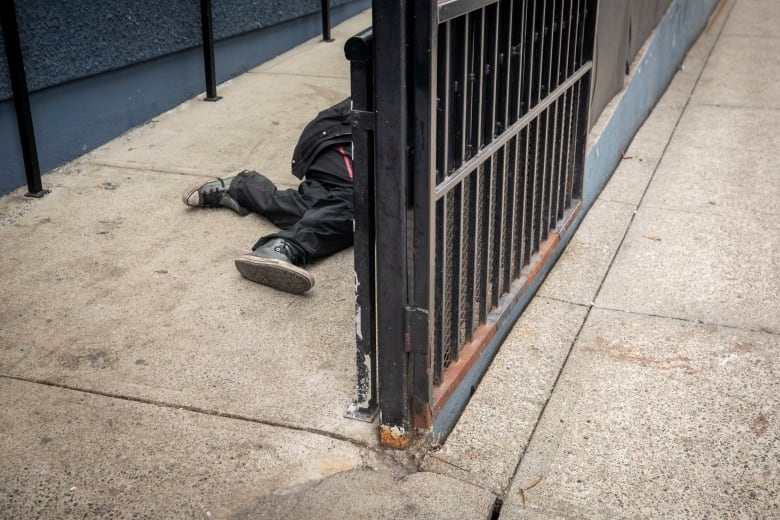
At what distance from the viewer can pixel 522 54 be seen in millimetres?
3176

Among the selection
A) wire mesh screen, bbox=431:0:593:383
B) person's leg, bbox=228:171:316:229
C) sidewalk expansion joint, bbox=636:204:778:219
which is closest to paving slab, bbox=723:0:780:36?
sidewalk expansion joint, bbox=636:204:778:219

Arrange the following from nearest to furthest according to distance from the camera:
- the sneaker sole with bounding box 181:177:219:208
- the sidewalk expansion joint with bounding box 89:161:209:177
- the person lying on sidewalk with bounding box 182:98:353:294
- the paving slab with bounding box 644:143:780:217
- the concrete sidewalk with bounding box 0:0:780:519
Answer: the concrete sidewalk with bounding box 0:0:780:519, the person lying on sidewalk with bounding box 182:98:353:294, the sneaker sole with bounding box 181:177:219:208, the paving slab with bounding box 644:143:780:217, the sidewalk expansion joint with bounding box 89:161:209:177

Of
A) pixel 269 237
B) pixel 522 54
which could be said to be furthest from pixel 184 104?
pixel 522 54

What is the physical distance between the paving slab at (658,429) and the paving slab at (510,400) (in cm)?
5

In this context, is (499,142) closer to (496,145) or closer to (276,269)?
(496,145)

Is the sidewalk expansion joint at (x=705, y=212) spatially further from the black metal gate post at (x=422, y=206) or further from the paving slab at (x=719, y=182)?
the black metal gate post at (x=422, y=206)

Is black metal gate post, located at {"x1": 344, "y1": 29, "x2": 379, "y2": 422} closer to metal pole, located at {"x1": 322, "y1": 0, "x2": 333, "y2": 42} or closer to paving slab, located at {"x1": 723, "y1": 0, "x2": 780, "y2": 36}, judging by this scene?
metal pole, located at {"x1": 322, "y1": 0, "x2": 333, "y2": 42}

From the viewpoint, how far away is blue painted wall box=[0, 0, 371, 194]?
470cm

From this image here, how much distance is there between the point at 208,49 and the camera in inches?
243

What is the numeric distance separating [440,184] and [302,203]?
5.71 ft

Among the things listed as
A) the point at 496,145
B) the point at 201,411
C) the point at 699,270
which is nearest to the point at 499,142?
the point at 496,145

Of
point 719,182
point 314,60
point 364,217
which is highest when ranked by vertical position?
point 364,217

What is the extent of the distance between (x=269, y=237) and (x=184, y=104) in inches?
108

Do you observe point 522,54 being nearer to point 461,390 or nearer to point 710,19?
point 461,390
